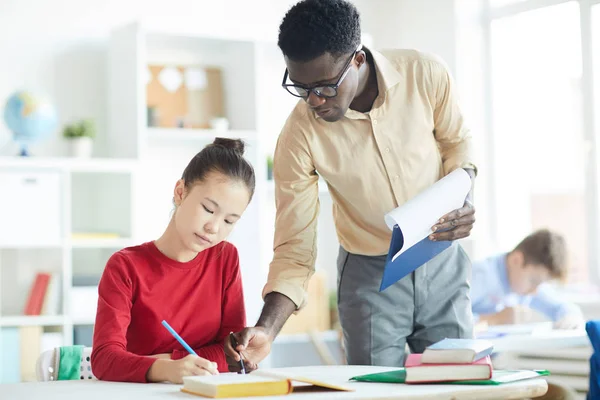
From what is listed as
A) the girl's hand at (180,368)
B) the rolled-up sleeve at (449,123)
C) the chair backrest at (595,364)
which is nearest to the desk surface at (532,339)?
the chair backrest at (595,364)

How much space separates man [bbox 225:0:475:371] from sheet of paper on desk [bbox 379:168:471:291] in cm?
17

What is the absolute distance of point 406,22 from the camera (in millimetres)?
5168

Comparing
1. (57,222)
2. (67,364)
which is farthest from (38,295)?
(67,364)

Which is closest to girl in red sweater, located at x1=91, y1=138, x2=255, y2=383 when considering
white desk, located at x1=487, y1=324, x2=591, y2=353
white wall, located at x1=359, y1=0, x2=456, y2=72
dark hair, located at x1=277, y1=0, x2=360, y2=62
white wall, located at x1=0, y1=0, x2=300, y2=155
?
dark hair, located at x1=277, y1=0, x2=360, y2=62

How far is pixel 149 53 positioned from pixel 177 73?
0.19 m

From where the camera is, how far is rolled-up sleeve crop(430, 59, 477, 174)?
213 centimetres

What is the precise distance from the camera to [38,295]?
13.3ft

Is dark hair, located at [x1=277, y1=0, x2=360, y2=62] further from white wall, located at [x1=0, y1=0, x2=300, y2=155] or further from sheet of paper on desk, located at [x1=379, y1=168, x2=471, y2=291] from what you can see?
white wall, located at [x1=0, y1=0, x2=300, y2=155]

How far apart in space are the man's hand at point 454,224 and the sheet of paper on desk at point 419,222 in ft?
0.05

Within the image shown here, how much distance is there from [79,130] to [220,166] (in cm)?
234

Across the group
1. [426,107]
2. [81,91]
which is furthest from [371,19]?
[426,107]

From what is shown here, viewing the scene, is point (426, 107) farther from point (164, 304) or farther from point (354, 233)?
point (164, 304)

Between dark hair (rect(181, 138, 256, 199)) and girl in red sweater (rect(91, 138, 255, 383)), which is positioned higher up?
dark hair (rect(181, 138, 256, 199))

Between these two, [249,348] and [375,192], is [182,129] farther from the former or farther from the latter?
[249,348]
